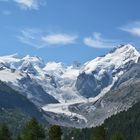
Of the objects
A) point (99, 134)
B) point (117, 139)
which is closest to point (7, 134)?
point (99, 134)

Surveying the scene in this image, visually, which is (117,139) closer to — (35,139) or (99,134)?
(99,134)

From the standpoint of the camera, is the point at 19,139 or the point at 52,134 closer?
the point at 52,134

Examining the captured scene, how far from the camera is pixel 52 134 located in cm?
9100

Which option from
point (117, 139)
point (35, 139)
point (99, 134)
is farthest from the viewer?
point (117, 139)

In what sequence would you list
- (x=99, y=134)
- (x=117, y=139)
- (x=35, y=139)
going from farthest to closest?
(x=117, y=139) → (x=99, y=134) → (x=35, y=139)

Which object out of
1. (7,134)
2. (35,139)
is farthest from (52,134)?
(7,134)

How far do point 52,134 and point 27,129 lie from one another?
570 cm

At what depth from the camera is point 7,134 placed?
3757 inches

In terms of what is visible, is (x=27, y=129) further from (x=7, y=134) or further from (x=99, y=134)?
(x=99, y=134)

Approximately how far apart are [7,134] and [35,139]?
22.9 feet

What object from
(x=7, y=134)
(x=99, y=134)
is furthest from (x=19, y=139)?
(x=99, y=134)

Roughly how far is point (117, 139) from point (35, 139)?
2222cm

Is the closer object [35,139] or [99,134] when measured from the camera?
[35,139]

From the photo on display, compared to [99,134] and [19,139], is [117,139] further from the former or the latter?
[19,139]
